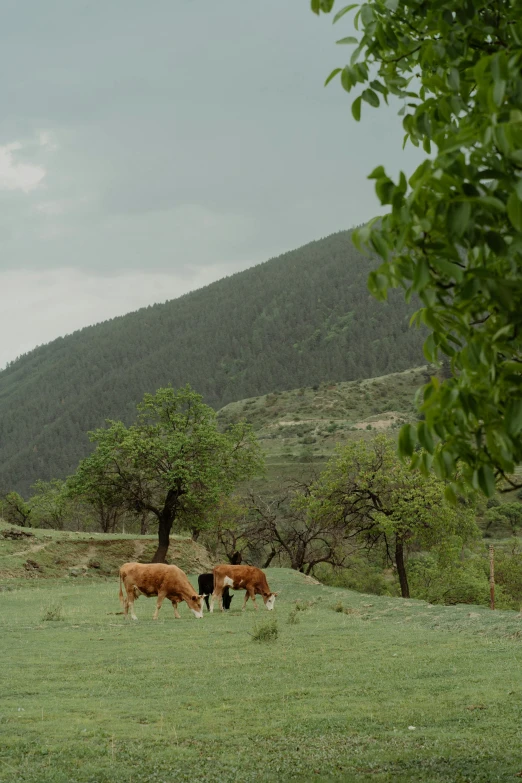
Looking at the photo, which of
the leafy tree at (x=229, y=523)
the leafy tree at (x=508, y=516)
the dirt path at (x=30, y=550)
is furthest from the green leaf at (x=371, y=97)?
the leafy tree at (x=508, y=516)

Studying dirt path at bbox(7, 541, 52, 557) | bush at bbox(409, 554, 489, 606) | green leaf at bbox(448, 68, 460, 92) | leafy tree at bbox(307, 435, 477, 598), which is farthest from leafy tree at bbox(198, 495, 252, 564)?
green leaf at bbox(448, 68, 460, 92)

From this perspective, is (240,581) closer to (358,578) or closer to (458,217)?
(458,217)

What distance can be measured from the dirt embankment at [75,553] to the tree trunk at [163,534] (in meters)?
2.12

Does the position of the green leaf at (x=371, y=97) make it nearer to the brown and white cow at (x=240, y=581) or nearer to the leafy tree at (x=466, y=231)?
the leafy tree at (x=466, y=231)

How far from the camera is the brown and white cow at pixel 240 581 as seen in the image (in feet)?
83.0

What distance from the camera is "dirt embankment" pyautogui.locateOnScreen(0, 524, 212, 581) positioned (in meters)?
38.1

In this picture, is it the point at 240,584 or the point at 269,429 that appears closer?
the point at 240,584

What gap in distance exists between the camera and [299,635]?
18.5 m

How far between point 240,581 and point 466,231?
23.3 metres

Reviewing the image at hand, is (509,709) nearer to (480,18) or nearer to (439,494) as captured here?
(480,18)

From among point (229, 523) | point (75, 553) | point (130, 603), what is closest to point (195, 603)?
point (130, 603)

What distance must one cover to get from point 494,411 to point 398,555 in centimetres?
3685

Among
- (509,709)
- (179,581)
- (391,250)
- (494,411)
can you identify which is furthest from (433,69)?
(179,581)

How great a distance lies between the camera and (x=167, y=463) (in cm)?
4231
